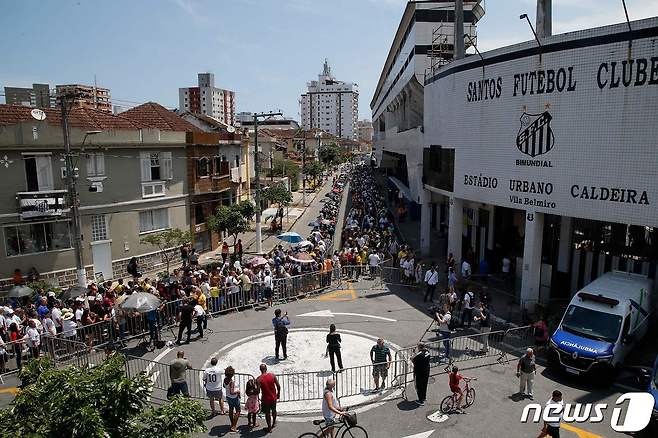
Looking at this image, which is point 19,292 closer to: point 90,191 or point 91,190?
point 91,190

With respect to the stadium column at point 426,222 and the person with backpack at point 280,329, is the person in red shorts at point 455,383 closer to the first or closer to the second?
the person with backpack at point 280,329

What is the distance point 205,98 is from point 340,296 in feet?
534

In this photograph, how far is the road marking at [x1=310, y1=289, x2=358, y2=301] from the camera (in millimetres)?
20734

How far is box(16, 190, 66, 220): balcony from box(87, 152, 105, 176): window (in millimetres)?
1943

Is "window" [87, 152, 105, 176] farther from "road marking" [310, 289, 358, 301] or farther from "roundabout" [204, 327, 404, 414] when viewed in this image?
"roundabout" [204, 327, 404, 414]

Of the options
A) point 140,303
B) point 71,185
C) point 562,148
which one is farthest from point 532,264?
point 71,185

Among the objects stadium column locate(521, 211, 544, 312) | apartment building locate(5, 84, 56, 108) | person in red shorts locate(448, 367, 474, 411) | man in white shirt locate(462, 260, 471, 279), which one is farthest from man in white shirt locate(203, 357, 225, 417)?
apartment building locate(5, 84, 56, 108)

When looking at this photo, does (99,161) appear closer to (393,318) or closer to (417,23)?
(393,318)

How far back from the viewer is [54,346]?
14555 mm

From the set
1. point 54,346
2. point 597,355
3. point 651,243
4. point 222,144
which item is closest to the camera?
point 597,355

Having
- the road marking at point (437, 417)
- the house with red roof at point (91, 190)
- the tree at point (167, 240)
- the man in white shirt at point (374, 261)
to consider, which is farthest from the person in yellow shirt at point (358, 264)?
the road marking at point (437, 417)

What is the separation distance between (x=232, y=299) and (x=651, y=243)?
15557mm

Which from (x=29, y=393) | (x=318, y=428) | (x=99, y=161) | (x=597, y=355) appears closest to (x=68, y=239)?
(x=99, y=161)

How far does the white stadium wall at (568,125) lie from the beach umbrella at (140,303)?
13794 millimetres
